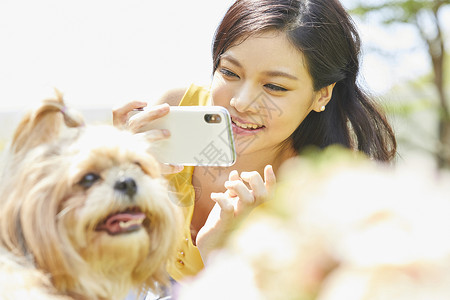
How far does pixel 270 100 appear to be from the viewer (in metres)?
1.96

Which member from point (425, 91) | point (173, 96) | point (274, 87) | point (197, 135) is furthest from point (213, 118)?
point (425, 91)

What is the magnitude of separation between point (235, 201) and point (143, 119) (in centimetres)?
42

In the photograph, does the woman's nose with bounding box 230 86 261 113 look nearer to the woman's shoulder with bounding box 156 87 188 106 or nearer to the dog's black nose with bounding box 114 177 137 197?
the woman's shoulder with bounding box 156 87 188 106

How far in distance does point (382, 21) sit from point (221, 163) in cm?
647

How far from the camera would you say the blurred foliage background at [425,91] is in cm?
768

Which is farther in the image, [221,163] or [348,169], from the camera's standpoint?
[221,163]

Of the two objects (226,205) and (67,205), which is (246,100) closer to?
(226,205)

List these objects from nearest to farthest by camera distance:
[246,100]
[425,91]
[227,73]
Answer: [246,100], [227,73], [425,91]

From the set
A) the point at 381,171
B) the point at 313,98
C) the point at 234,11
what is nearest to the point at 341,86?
the point at 313,98

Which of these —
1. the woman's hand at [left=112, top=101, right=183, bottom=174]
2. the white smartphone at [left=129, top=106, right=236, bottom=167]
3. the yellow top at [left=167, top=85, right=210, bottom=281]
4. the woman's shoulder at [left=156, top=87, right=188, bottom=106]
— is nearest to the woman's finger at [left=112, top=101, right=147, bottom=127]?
the woman's hand at [left=112, top=101, right=183, bottom=174]

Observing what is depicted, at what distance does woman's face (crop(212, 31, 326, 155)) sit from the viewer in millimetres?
1927

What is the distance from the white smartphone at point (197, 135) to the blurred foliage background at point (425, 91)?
612 centimetres

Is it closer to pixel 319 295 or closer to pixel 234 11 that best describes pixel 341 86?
pixel 234 11

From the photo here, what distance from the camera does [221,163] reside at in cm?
179
